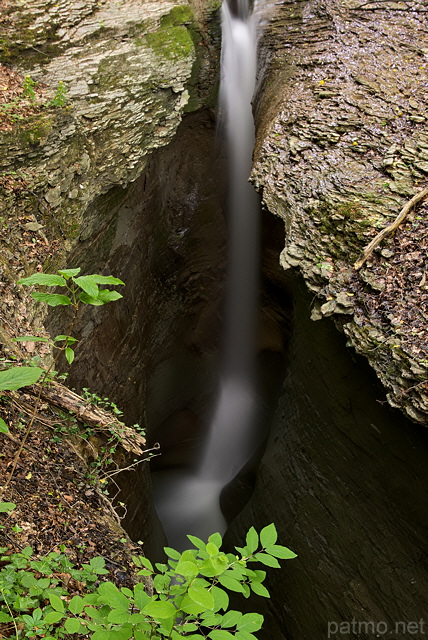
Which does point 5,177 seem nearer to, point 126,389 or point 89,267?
point 89,267

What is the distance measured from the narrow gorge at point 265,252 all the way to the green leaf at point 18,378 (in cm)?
183

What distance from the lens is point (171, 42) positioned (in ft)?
22.5

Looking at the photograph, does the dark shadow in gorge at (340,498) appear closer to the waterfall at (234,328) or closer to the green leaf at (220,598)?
the green leaf at (220,598)

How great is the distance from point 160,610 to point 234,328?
7.33 m

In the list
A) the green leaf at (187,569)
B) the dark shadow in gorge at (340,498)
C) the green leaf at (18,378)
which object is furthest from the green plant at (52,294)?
the dark shadow in gorge at (340,498)

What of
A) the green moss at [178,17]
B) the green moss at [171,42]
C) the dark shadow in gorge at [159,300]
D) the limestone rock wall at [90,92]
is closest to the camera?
the limestone rock wall at [90,92]

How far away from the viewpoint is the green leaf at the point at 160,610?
1405mm

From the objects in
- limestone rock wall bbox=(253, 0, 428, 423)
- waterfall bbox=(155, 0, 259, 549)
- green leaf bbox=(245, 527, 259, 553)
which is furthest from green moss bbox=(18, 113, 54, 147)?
green leaf bbox=(245, 527, 259, 553)

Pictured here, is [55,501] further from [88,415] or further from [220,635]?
[220,635]

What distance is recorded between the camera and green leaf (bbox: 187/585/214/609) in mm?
1394

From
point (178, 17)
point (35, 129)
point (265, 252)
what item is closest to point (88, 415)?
point (35, 129)

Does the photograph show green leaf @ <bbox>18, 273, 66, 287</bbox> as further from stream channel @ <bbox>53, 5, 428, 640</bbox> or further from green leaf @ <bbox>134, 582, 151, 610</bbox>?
stream channel @ <bbox>53, 5, 428, 640</bbox>

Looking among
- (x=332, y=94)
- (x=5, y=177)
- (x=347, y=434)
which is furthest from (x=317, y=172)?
(x=5, y=177)

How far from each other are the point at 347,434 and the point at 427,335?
4.04 feet
